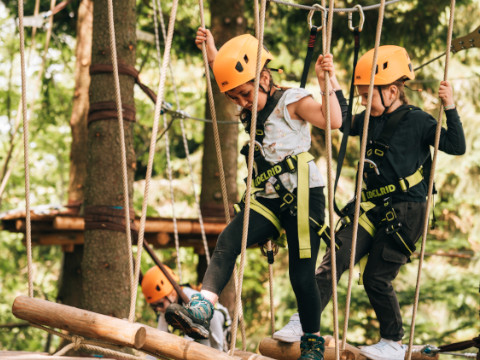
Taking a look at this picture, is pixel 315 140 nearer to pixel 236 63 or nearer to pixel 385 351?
pixel 385 351

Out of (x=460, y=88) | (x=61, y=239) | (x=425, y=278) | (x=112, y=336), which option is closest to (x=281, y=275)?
(x=425, y=278)

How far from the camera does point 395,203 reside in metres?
3.04

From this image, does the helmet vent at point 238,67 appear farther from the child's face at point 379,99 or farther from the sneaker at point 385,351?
the sneaker at point 385,351

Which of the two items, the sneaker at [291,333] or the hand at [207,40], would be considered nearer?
the hand at [207,40]

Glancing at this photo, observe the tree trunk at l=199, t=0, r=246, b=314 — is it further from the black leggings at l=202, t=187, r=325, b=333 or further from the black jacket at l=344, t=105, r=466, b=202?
the black leggings at l=202, t=187, r=325, b=333

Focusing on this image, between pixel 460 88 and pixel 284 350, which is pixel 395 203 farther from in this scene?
pixel 460 88

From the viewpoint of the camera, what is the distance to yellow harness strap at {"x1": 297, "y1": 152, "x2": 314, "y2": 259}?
103 inches

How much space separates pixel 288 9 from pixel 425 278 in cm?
373

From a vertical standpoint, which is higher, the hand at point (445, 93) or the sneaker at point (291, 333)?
the hand at point (445, 93)

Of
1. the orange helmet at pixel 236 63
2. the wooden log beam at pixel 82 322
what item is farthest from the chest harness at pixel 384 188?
the wooden log beam at pixel 82 322

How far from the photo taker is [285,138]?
8.86ft

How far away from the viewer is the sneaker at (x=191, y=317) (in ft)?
7.47

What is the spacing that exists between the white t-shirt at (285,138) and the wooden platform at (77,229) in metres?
3.04

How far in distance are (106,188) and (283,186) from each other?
1.67 meters
